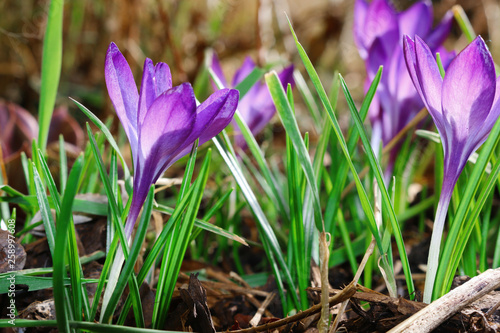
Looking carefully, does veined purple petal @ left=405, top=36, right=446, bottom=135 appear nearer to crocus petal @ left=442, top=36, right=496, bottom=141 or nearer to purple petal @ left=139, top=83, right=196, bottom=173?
crocus petal @ left=442, top=36, right=496, bottom=141

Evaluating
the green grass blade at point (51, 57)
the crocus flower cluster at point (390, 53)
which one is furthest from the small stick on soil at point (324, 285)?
the green grass blade at point (51, 57)

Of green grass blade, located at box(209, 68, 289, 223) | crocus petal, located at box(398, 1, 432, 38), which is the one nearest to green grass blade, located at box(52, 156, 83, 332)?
green grass blade, located at box(209, 68, 289, 223)


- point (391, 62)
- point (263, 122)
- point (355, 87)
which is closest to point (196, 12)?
point (355, 87)

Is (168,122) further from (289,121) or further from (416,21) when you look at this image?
(416,21)

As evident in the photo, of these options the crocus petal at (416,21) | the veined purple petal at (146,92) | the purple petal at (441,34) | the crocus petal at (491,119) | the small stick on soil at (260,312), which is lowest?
Result: the small stick on soil at (260,312)

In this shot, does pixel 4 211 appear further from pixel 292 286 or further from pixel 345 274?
pixel 345 274

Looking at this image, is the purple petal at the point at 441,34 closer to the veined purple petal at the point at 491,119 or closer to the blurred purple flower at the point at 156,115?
the veined purple petal at the point at 491,119

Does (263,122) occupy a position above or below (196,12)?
below
